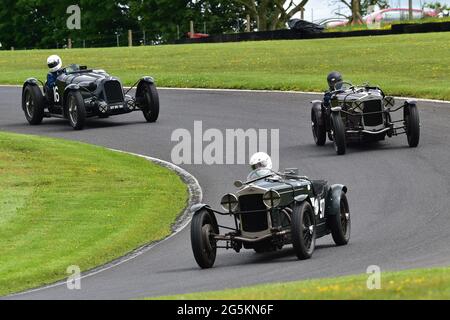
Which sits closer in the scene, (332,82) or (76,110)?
(332,82)

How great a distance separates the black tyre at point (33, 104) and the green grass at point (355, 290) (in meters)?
18.8

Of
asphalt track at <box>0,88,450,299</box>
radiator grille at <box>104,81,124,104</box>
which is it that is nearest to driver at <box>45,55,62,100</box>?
asphalt track at <box>0,88,450,299</box>

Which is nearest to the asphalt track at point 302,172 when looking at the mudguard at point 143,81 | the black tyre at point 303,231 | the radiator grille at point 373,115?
the black tyre at point 303,231

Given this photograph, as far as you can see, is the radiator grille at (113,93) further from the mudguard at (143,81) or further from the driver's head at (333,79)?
the driver's head at (333,79)

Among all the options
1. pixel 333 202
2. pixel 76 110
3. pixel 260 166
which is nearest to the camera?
pixel 260 166

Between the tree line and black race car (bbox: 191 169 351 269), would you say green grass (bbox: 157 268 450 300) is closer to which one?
black race car (bbox: 191 169 351 269)

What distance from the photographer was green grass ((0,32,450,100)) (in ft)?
119

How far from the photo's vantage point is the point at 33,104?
2978 centimetres

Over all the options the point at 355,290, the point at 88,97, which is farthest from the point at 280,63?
the point at 355,290

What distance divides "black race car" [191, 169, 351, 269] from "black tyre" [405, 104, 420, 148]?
8714 mm

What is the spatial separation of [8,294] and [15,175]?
9000 mm

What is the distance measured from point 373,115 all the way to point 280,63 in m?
20.1

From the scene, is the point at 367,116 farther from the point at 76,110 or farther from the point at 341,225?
the point at 341,225
